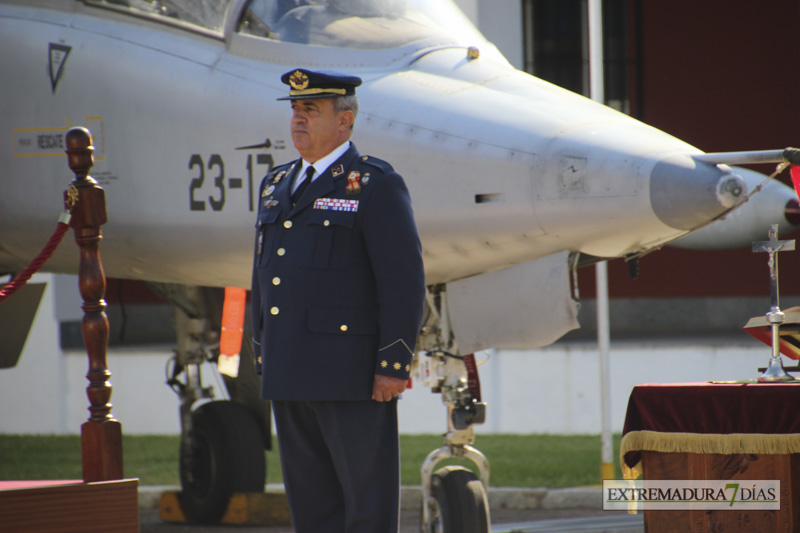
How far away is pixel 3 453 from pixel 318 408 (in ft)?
27.0

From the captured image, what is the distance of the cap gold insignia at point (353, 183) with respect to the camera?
3324 mm

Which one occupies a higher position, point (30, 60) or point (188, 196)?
point (30, 60)

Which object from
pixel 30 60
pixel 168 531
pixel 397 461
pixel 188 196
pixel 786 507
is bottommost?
pixel 168 531

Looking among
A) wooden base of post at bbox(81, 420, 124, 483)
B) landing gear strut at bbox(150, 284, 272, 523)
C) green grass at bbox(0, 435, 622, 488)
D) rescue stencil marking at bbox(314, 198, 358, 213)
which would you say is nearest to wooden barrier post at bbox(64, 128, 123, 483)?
wooden base of post at bbox(81, 420, 124, 483)

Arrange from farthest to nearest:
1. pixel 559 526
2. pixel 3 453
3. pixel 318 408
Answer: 1. pixel 3 453
2. pixel 559 526
3. pixel 318 408

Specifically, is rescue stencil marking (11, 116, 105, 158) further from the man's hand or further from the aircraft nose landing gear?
the man's hand

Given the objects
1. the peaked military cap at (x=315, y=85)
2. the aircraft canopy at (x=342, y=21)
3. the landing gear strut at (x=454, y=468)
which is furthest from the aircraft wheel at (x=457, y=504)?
the peaked military cap at (x=315, y=85)

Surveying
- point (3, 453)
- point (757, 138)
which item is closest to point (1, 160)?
point (3, 453)

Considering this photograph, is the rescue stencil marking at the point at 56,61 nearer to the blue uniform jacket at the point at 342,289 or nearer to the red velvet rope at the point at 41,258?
the red velvet rope at the point at 41,258

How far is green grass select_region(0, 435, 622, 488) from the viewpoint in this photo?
842cm

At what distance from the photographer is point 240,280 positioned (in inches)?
194

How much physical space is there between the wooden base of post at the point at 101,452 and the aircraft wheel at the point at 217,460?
109 inches

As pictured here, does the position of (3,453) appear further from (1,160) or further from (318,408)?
(318,408)

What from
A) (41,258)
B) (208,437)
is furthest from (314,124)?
(208,437)
